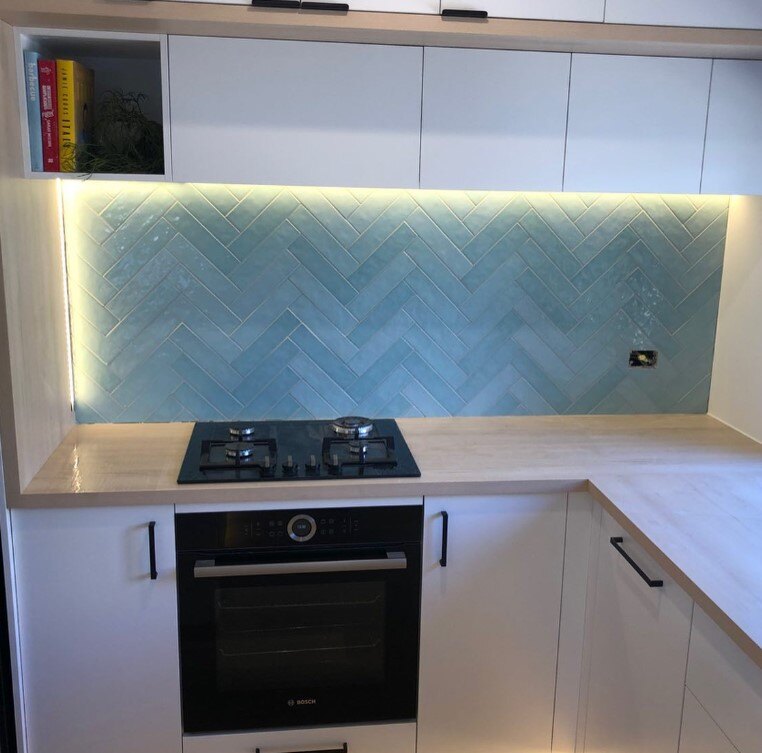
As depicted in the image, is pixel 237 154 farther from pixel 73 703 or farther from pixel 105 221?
pixel 73 703

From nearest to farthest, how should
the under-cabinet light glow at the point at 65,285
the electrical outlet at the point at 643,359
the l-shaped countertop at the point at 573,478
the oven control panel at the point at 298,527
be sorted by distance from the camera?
the l-shaped countertop at the point at 573,478 → the oven control panel at the point at 298,527 → the under-cabinet light glow at the point at 65,285 → the electrical outlet at the point at 643,359

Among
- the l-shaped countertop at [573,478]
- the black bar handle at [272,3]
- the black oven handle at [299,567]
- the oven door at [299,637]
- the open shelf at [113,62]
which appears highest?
the black bar handle at [272,3]

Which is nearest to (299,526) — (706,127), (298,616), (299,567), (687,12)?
(299,567)

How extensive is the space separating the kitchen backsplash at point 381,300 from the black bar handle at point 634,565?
2.68 feet

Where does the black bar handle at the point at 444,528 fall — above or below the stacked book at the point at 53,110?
below

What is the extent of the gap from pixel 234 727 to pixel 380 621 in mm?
508

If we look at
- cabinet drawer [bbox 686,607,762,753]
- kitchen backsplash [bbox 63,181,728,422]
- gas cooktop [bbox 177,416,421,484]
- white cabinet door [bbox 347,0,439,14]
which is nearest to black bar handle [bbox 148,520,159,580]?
gas cooktop [bbox 177,416,421,484]

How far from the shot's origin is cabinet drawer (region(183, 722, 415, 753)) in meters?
2.36

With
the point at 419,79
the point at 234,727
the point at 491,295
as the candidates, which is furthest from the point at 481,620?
the point at 419,79

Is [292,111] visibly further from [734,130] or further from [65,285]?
[734,130]

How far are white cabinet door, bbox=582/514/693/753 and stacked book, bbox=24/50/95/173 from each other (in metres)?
1.78

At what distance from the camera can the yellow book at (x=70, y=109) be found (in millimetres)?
2260

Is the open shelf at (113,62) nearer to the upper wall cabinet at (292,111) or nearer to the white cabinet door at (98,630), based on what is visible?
the upper wall cabinet at (292,111)

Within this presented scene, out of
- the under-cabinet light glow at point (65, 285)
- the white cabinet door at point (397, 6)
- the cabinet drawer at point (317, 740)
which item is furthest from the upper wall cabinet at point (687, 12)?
the cabinet drawer at point (317, 740)
